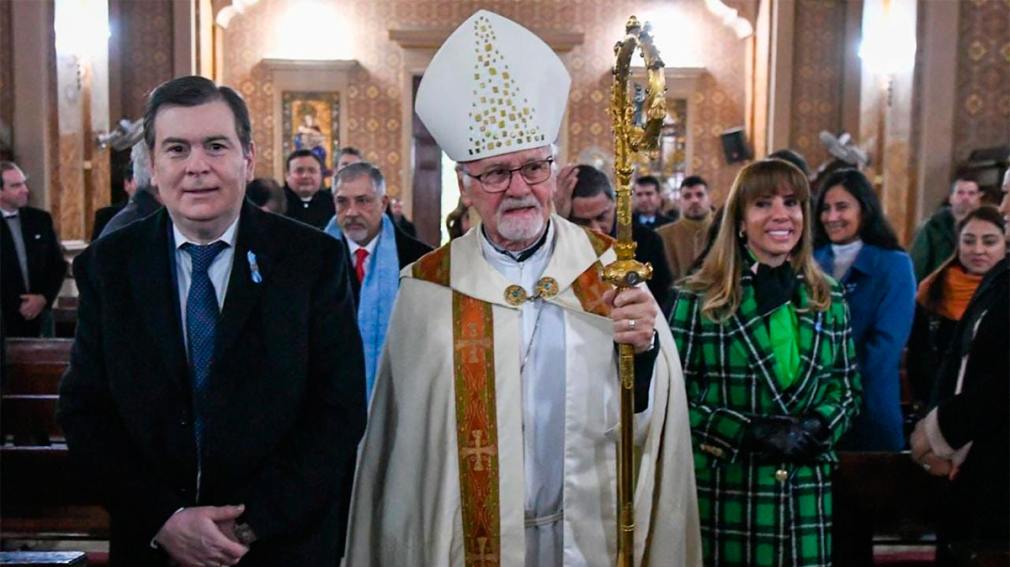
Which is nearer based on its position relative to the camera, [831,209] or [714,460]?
[714,460]

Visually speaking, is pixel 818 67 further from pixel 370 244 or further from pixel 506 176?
pixel 506 176

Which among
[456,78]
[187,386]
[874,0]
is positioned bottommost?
[187,386]

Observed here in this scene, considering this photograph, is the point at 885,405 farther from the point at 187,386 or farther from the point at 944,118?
the point at 944,118

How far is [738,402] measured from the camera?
2.75 m

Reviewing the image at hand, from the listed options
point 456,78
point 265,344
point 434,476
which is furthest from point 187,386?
point 456,78

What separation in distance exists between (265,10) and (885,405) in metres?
11.9

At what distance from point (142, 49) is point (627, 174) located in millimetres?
10906

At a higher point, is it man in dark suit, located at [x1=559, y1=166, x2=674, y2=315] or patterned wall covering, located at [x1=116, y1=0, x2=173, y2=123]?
patterned wall covering, located at [x1=116, y1=0, x2=173, y2=123]

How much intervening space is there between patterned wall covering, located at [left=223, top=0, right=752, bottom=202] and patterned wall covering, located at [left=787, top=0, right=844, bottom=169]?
193 cm

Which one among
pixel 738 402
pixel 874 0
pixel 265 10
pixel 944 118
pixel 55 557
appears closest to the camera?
pixel 55 557

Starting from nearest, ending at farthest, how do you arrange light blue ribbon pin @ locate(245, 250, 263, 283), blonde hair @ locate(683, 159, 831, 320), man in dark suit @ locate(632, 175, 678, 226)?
light blue ribbon pin @ locate(245, 250, 263, 283) → blonde hair @ locate(683, 159, 831, 320) → man in dark suit @ locate(632, 175, 678, 226)

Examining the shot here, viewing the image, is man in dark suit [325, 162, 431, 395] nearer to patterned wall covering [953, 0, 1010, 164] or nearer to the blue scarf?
the blue scarf

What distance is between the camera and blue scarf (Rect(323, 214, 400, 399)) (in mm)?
4016

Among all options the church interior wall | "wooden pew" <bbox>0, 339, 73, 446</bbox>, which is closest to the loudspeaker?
the church interior wall
